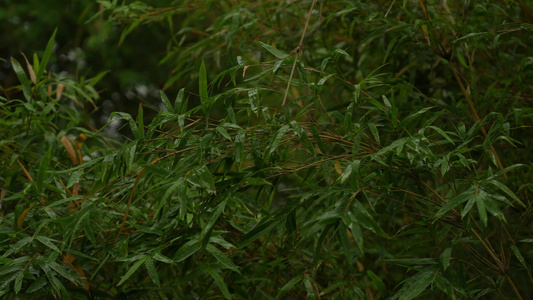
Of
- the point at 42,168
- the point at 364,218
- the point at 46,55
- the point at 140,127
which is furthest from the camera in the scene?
the point at 46,55

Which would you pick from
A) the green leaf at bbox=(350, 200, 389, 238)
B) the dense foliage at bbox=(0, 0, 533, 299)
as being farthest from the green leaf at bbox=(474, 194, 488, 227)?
the green leaf at bbox=(350, 200, 389, 238)

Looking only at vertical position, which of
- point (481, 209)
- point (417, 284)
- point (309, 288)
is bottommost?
point (309, 288)

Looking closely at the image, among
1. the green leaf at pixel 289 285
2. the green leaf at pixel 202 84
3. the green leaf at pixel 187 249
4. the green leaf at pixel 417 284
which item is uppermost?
the green leaf at pixel 202 84

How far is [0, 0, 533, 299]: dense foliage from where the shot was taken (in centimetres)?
91

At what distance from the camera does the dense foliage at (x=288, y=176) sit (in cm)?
91

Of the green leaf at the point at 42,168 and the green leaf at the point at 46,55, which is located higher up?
the green leaf at the point at 46,55

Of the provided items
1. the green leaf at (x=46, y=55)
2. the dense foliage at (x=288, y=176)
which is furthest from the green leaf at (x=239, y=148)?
the green leaf at (x=46, y=55)

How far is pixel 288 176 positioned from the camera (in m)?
1.15

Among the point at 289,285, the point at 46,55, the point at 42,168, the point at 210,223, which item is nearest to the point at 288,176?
the point at 289,285

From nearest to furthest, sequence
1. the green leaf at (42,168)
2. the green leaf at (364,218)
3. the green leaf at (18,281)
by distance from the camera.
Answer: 1. the green leaf at (364,218)
2. the green leaf at (18,281)
3. the green leaf at (42,168)

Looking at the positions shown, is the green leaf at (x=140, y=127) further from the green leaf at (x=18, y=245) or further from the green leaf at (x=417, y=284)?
the green leaf at (x=417, y=284)

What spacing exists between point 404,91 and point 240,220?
0.51m

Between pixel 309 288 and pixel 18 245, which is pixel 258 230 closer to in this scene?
pixel 309 288

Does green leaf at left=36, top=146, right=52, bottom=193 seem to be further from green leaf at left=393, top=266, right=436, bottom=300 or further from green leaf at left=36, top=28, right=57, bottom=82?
green leaf at left=393, top=266, right=436, bottom=300
